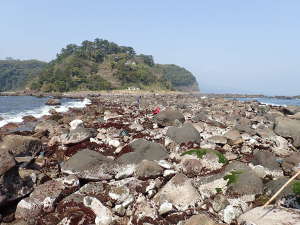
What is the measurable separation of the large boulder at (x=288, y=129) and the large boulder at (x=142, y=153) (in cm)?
756

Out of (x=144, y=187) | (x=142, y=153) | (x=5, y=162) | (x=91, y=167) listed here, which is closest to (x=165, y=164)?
(x=142, y=153)

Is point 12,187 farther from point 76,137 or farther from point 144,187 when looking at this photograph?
point 76,137

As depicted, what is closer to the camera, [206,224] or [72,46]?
[206,224]

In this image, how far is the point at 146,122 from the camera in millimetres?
19016

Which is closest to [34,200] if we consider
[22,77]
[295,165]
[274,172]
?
[274,172]

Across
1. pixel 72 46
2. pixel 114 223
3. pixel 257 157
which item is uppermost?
pixel 72 46

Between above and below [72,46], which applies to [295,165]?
below

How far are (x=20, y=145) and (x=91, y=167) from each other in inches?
155

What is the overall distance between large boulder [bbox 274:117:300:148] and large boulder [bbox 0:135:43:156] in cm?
1211

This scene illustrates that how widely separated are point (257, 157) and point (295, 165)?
1.27 m

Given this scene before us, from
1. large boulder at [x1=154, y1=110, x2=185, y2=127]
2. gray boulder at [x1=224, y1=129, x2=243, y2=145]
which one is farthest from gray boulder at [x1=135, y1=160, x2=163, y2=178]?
large boulder at [x1=154, y1=110, x2=185, y2=127]

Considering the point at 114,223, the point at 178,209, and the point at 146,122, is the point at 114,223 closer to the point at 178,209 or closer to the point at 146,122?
the point at 178,209

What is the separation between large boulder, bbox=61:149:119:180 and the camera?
8.65m

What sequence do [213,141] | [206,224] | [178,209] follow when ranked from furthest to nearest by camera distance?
1. [213,141]
2. [178,209]
3. [206,224]
